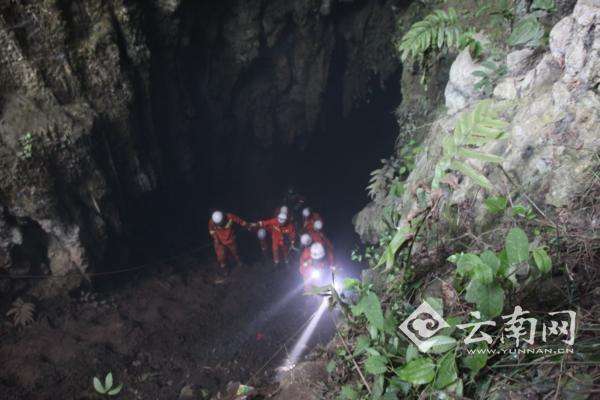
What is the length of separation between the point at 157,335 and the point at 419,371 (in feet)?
19.8

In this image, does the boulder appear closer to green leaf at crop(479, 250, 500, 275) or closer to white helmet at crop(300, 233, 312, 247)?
green leaf at crop(479, 250, 500, 275)

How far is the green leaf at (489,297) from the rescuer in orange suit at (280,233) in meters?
6.70

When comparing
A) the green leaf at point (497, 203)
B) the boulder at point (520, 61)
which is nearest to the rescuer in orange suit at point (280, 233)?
the boulder at point (520, 61)

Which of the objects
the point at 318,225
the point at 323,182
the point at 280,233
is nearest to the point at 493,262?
the point at 318,225

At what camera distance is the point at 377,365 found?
2369mm

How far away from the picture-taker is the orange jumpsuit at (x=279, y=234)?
28.8 feet

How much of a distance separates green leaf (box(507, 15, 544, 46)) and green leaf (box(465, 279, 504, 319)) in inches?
127

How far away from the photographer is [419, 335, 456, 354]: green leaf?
2020 millimetres

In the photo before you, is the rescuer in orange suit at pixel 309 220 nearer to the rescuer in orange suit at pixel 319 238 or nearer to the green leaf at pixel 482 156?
the rescuer in orange suit at pixel 319 238

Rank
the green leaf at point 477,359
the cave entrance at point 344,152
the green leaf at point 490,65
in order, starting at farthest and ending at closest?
the cave entrance at point 344,152, the green leaf at point 490,65, the green leaf at point 477,359

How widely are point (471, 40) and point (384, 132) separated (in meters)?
6.76

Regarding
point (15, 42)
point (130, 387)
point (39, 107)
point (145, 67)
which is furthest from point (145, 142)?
point (130, 387)

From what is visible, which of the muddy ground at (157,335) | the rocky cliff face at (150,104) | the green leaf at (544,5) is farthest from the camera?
the muddy ground at (157,335)

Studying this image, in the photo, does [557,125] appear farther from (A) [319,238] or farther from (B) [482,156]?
(A) [319,238]
